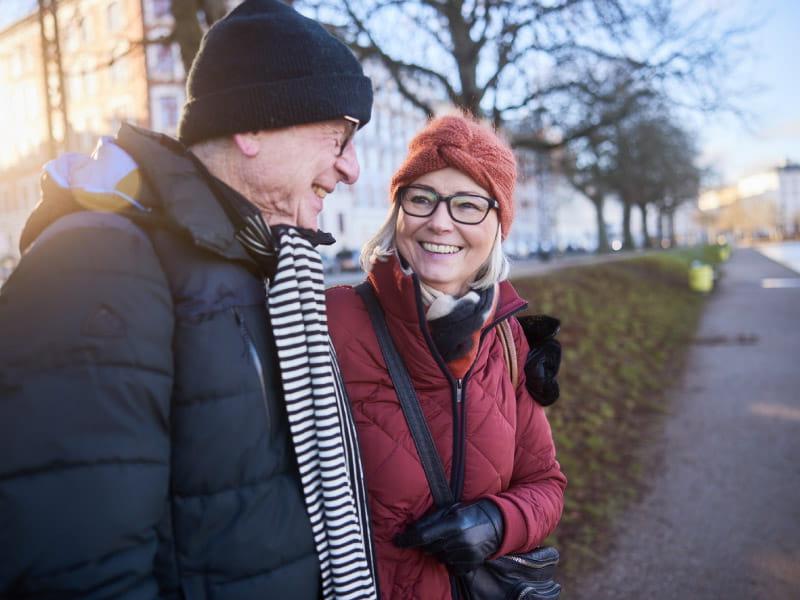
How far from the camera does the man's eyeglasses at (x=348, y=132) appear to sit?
165 cm

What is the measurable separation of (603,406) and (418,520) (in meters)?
5.86

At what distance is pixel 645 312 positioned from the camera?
14.5m

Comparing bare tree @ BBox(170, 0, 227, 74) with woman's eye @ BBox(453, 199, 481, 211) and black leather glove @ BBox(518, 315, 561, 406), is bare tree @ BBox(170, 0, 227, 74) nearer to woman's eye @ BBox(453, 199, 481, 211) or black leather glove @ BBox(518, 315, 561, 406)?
woman's eye @ BBox(453, 199, 481, 211)

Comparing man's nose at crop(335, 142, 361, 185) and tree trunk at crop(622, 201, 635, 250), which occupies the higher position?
tree trunk at crop(622, 201, 635, 250)

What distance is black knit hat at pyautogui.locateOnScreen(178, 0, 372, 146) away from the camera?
1472 mm

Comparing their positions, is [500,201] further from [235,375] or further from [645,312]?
[645,312]

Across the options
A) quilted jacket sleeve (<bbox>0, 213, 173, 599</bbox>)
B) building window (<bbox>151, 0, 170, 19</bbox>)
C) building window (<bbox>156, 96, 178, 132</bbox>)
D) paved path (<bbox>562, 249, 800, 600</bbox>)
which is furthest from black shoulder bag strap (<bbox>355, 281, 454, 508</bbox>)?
building window (<bbox>156, 96, 178, 132</bbox>)

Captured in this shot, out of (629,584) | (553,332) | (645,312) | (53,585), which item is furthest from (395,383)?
(645,312)

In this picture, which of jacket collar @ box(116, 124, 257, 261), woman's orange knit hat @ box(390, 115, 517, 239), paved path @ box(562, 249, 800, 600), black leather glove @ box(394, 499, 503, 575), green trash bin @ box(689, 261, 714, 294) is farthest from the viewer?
green trash bin @ box(689, 261, 714, 294)

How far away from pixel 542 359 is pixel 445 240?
52cm

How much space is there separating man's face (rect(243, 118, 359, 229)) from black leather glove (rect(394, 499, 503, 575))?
900 mm

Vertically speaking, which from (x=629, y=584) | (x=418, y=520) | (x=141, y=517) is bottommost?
(x=629, y=584)

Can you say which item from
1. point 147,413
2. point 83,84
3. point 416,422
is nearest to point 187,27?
point 416,422

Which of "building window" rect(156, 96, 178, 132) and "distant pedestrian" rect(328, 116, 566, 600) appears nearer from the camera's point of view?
"distant pedestrian" rect(328, 116, 566, 600)
